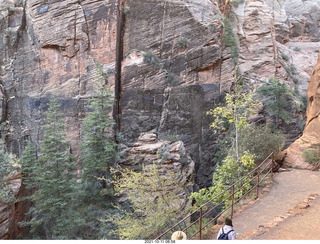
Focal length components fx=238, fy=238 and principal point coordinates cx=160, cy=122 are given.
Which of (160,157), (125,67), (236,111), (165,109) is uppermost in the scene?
(125,67)

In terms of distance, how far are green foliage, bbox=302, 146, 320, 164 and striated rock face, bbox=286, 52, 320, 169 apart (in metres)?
0.20

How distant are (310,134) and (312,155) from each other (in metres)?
1.89

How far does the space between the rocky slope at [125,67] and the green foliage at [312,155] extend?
10272 millimetres

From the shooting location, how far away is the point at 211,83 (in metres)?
22.3

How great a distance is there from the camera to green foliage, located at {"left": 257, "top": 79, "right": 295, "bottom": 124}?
69.1 ft

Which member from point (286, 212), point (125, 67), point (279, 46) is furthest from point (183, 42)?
point (286, 212)

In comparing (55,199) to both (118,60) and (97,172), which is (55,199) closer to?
(97,172)

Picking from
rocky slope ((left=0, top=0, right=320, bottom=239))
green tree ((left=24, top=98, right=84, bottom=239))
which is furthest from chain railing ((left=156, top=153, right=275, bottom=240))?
rocky slope ((left=0, top=0, right=320, bottom=239))

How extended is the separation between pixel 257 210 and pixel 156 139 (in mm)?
12256

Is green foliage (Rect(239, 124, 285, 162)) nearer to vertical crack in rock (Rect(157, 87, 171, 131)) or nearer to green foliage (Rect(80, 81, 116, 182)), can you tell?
green foliage (Rect(80, 81, 116, 182))

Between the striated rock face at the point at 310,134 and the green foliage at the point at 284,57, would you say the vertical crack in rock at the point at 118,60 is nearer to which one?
the striated rock face at the point at 310,134

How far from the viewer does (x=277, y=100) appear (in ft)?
69.6
